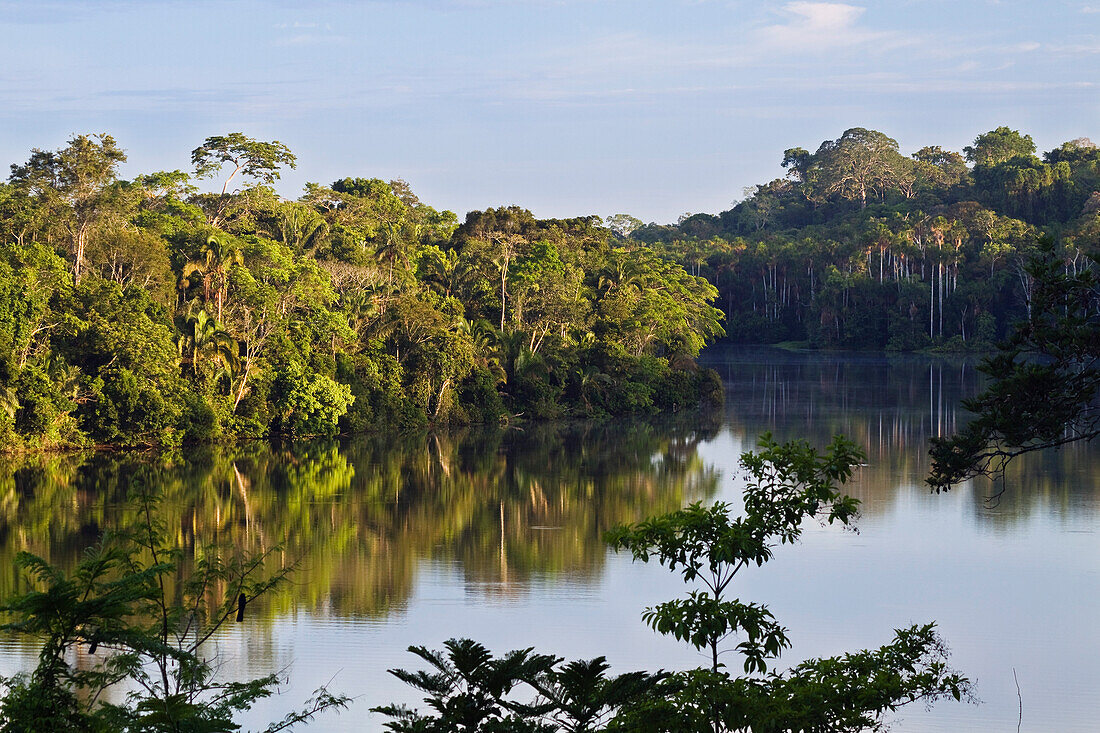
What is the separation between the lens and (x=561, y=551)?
80.5ft

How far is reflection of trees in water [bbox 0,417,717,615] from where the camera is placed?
903 inches

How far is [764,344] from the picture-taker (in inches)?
3880

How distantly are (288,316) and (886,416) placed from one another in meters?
22.3

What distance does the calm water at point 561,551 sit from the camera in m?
17.3

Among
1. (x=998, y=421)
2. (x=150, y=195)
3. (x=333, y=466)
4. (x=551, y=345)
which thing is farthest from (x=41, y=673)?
(x=150, y=195)

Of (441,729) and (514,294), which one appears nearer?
(441,729)

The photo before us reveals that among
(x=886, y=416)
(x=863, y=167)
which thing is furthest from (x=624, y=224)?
(x=886, y=416)

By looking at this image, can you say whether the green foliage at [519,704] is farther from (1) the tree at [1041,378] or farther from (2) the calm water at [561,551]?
(2) the calm water at [561,551]

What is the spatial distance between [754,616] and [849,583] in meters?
14.2

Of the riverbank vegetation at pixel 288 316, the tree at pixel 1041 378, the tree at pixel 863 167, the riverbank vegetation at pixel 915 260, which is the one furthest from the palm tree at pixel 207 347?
the tree at pixel 863 167

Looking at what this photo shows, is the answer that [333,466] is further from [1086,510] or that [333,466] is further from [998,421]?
[998,421]

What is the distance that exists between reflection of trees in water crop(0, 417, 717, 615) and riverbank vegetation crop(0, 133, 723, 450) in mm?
1741

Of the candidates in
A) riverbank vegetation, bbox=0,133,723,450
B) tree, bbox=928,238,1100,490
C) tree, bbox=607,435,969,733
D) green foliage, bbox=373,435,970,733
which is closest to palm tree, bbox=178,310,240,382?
riverbank vegetation, bbox=0,133,723,450

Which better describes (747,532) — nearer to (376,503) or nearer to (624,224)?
(376,503)
